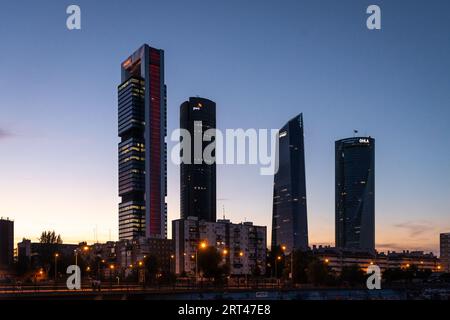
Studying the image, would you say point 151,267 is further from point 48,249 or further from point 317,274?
point 317,274

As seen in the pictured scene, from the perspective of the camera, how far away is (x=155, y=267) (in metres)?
165

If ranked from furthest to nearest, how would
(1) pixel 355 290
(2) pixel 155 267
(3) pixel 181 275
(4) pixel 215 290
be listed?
(3) pixel 181 275
(2) pixel 155 267
(1) pixel 355 290
(4) pixel 215 290

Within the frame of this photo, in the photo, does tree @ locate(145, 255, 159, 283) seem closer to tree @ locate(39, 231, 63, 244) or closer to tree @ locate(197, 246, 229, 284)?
tree @ locate(197, 246, 229, 284)

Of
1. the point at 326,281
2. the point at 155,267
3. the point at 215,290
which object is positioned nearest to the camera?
the point at 215,290

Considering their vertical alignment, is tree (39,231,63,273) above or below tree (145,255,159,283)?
above

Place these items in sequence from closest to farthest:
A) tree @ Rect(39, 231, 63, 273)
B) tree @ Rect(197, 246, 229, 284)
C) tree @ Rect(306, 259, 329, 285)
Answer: tree @ Rect(306, 259, 329, 285)
tree @ Rect(197, 246, 229, 284)
tree @ Rect(39, 231, 63, 273)

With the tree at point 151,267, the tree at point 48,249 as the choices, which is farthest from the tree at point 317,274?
the tree at point 48,249

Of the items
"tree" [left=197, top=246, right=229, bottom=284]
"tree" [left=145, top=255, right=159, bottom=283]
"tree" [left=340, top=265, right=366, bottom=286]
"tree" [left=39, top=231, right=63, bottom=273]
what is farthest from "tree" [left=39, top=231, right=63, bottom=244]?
"tree" [left=340, top=265, right=366, bottom=286]

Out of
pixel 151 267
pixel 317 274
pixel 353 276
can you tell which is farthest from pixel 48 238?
pixel 353 276

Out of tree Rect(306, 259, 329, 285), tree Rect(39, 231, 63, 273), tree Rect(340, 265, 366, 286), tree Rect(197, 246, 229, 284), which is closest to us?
tree Rect(306, 259, 329, 285)

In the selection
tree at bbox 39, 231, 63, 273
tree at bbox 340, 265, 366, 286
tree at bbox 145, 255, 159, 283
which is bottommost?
tree at bbox 340, 265, 366, 286
